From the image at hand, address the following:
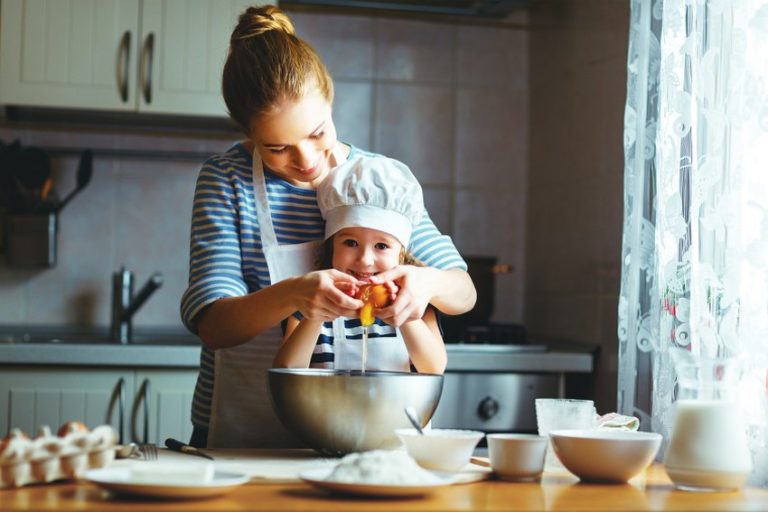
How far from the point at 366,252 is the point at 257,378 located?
0.96 feet

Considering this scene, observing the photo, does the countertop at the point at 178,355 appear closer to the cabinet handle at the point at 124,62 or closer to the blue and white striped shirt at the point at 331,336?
the cabinet handle at the point at 124,62

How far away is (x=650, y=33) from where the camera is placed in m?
2.08

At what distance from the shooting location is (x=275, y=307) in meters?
1.41

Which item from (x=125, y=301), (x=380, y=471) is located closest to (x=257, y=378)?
(x=380, y=471)

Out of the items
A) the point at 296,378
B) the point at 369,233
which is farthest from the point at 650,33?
the point at 296,378

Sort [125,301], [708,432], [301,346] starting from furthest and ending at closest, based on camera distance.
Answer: [125,301], [301,346], [708,432]

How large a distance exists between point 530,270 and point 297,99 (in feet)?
6.08

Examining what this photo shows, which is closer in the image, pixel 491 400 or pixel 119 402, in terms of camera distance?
pixel 119 402

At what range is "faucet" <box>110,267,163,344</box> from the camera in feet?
9.30

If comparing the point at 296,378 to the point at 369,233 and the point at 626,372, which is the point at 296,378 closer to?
the point at 369,233

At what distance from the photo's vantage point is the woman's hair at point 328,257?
1.59m

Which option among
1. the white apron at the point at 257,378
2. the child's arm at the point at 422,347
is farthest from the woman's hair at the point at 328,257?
the child's arm at the point at 422,347

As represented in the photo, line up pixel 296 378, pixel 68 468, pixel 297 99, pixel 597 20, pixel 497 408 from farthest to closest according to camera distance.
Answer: pixel 597 20 → pixel 497 408 → pixel 297 99 → pixel 296 378 → pixel 68 468

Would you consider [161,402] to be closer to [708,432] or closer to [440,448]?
[440,448]
